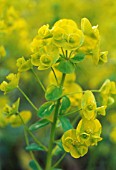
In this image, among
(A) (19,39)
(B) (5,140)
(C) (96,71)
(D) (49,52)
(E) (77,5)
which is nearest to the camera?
(D) (49,52)

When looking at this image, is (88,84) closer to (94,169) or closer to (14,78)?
(94,169)

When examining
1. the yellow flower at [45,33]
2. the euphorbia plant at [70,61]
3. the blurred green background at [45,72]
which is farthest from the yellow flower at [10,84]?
the blurred green background at [45,72]

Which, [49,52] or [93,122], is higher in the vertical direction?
[49,52]

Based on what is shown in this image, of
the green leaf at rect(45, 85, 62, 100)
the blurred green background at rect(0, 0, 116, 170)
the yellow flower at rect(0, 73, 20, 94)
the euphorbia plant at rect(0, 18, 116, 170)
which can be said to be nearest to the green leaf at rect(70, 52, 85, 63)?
the euphorbia plant at rect(0, 18, 116, 170)

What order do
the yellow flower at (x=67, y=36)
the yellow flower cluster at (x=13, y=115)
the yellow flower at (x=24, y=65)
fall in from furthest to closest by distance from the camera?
the yellow flower cluster at (x=13, y=115)
the yellow flower at (x=24, y=65)
the yellow flower at (x=67, y=36)

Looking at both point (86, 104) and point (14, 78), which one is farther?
point (14, 78)

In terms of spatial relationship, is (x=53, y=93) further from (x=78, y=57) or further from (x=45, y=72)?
(x=45, y=72)

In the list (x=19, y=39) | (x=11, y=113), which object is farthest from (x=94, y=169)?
(x=11, y=113)

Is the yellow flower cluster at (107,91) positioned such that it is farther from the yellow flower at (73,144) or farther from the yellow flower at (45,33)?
the yellow flower at (45,33)
